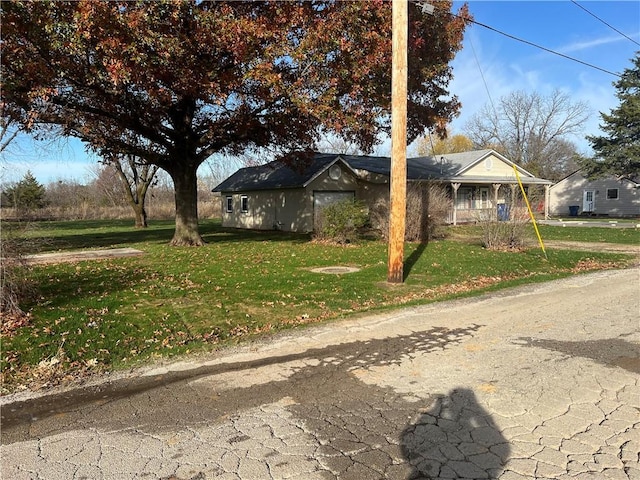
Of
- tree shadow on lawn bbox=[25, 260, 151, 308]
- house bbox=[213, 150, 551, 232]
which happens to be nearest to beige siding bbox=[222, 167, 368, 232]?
house bbox=[213, 150, 551, 232]

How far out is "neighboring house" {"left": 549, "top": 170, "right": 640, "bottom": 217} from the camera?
124 feet

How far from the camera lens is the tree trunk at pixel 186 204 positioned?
16.8 meters

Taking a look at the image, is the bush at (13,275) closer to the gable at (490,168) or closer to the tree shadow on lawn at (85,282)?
the tree shadow on lawn at (85,282)

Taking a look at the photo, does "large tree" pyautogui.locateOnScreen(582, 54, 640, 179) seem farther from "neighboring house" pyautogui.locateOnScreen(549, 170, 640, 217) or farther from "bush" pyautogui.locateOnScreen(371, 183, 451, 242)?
"bush" pyautogui.locateOnScreen(371, 183, 451, 242)

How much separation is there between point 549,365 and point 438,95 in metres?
13.8

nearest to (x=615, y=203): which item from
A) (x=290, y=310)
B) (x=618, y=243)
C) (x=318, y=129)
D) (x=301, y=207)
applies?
(x=618, y=243)

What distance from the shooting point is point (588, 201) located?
41.2 m

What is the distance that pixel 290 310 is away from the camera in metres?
7.53

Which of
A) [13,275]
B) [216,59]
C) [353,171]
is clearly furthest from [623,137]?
[13,275]

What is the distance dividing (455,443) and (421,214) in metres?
14.1

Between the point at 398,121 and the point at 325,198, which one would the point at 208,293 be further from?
the point at 325,198

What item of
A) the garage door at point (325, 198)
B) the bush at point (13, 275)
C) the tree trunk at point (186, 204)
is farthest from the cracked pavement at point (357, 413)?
the garage door at point (325, 198)

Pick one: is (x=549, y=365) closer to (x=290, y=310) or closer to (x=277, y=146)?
(x=290, y=310)

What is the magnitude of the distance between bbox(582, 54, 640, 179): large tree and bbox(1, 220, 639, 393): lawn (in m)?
22.2
